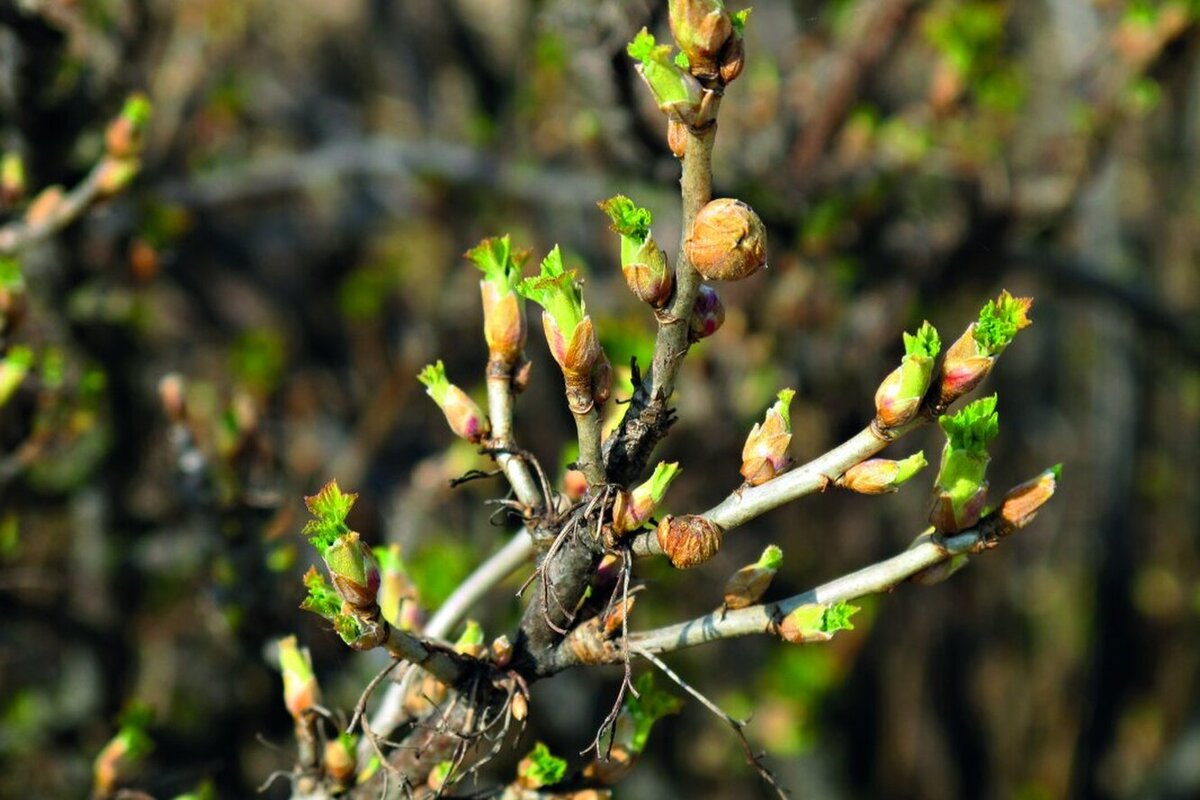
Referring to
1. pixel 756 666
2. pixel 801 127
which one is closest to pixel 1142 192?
pixel 801 127

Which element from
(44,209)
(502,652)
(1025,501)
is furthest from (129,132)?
(1025,501)

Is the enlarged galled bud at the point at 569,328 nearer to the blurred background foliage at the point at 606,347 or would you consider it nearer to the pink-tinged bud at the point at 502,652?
the pink-tinged bud at the point at 502,652

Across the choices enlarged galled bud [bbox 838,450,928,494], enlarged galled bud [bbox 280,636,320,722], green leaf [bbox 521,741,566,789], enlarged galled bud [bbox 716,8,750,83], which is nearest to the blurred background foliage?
enlarged galled bud [bbox 280,636,320,722]

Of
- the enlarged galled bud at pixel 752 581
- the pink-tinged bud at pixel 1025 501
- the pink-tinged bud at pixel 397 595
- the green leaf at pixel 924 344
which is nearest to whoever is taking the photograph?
the green leaf at pixel 924 344

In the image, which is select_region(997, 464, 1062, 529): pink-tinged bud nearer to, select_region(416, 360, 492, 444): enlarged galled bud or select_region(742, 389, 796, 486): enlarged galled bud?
select_region(742, 389, 796, 486): enlarged galled bud

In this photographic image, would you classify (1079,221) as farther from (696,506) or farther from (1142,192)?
(696,506)

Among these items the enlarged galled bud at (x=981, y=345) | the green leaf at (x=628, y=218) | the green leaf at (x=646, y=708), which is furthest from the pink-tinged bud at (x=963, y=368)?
the green leaf at (x=646, y=708)
